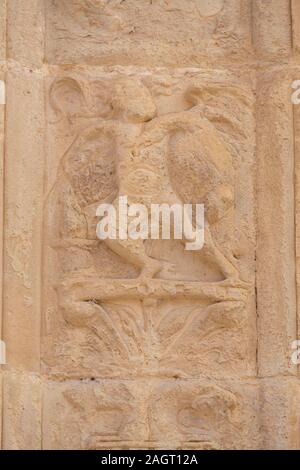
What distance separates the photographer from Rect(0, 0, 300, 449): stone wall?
19.3 feet

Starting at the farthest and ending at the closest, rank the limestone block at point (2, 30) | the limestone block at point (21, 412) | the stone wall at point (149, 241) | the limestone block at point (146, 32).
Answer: the limestone block at point (146, 32) → the limestone block at point (2, 30) → the stone wall at point (149, 241) → the limestone block at point (21, 412)

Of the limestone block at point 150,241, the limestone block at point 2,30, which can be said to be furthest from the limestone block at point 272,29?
the limestone block at point 2,30

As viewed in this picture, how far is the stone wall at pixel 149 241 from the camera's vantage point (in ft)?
19.3

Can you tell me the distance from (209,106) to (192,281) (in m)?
0.70

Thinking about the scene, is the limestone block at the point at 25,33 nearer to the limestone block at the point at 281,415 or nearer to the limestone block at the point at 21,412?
the limestone block at the point at 21,412

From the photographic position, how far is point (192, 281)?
599cm

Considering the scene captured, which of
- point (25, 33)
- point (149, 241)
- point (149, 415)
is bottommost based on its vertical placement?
point (149, 415)

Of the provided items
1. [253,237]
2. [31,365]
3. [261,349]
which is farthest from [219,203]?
[31,365]

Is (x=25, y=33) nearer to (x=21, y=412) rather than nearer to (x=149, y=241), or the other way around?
(x=149, y=241)

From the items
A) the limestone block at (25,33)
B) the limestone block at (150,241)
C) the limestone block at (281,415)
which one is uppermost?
the limestone block at (25,33)

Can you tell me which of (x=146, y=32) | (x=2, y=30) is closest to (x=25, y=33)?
(x=2, y=30)

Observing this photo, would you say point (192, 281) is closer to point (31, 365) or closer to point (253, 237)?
point (253, 237)

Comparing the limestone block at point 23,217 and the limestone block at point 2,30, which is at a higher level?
the limestone block at point 2,30

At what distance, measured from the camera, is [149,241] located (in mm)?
6008
